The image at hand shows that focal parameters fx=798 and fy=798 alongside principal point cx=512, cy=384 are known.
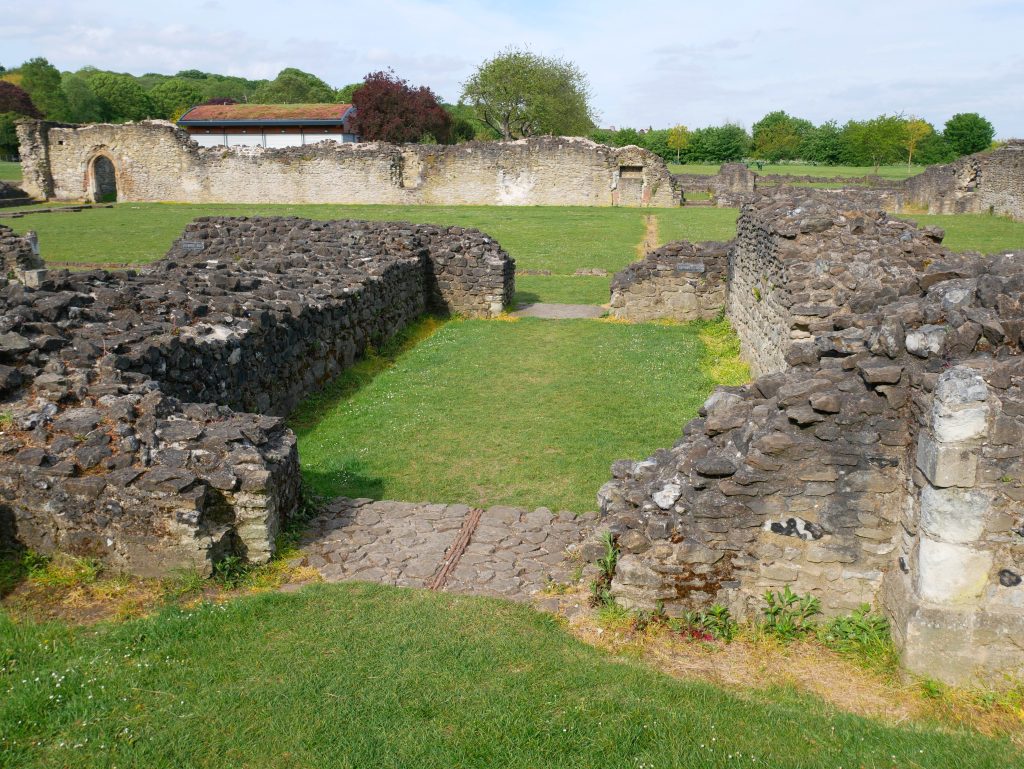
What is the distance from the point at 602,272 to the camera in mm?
20188

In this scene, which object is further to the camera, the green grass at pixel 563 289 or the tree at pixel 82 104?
the tree at pixel 82 104

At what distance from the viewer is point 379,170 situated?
37.3 m

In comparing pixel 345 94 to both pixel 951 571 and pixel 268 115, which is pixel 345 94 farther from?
pixel 951 571

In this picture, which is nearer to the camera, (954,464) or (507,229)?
(954,464)

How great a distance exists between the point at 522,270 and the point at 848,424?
53.6 ft

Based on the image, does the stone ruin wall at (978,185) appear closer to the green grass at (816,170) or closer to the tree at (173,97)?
the green grass at (816,170)

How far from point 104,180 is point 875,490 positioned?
45327 millimetres

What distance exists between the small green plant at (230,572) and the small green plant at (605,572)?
7.90ft

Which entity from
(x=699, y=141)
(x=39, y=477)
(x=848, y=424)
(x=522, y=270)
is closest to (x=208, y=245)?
(x=522, y=270)

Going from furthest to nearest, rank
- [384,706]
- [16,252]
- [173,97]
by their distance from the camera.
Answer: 1. [173,97]
2. [16,252]
3. [384,706]

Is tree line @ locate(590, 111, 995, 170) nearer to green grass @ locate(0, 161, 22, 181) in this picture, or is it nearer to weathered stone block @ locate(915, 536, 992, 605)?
green grass @ locate(0, 161, 22, 181)

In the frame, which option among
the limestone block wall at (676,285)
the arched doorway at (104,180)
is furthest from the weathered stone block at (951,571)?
the arched doorway at (104,180)

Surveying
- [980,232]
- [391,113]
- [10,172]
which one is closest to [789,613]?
[980,232]

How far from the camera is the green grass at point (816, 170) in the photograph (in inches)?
2249
